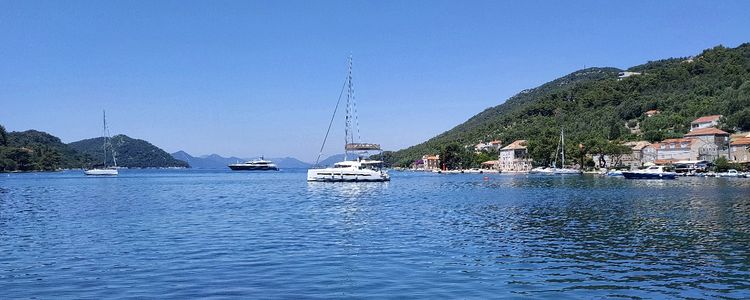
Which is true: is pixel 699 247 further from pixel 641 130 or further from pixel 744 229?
pixel 641 130

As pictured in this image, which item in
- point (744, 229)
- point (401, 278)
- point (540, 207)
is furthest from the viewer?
point (540, 207)

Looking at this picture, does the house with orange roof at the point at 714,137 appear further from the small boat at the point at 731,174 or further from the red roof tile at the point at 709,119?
the small boat at the point at 731,174

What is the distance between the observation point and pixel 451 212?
4153 centimetres

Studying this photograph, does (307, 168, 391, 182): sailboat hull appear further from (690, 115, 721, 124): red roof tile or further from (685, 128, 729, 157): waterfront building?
(690, 115, 721, 124): red roof tile

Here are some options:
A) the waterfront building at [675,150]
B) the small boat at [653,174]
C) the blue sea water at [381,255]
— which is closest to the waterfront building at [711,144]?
the waterfront building at [675,150]

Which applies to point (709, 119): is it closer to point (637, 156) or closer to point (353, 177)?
point (637, 156)

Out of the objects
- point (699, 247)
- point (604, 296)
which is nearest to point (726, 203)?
point (699, 247)

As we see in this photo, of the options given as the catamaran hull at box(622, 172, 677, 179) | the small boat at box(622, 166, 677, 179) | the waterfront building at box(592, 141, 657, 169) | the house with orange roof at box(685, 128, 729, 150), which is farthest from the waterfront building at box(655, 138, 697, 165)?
the catamaran hull at box(622, 172, 677, 179)

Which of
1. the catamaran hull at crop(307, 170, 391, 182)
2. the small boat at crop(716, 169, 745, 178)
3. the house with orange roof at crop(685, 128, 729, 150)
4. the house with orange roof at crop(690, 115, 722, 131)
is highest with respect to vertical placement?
the house with orange roof at crop(690, 115, 722, 131)

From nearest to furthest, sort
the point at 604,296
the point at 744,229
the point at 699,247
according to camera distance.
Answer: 1. the point at 604,296
2. the point at 699,247
3. the point at 744,229

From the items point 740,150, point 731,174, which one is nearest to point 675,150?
point 740,150

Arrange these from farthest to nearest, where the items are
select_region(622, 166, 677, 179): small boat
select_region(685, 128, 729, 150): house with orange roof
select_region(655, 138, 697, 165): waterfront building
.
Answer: select_region(685, 128, 729, 150): house with orange roof → select_region(655, 138, 697, 165): waterfront building → select_region(622, 166, 677, 179): small boat

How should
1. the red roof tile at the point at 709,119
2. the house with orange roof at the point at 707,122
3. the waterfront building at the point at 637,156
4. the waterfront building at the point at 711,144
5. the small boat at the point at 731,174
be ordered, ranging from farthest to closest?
the red roof tile at the point at 709,119
the house with orange roof at the point at 707,122
the waterfront building at the point at 637,156
the waterfront building at the point at 711,144
the small boat at the point at 731,174

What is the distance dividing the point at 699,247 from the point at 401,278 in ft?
43.2
